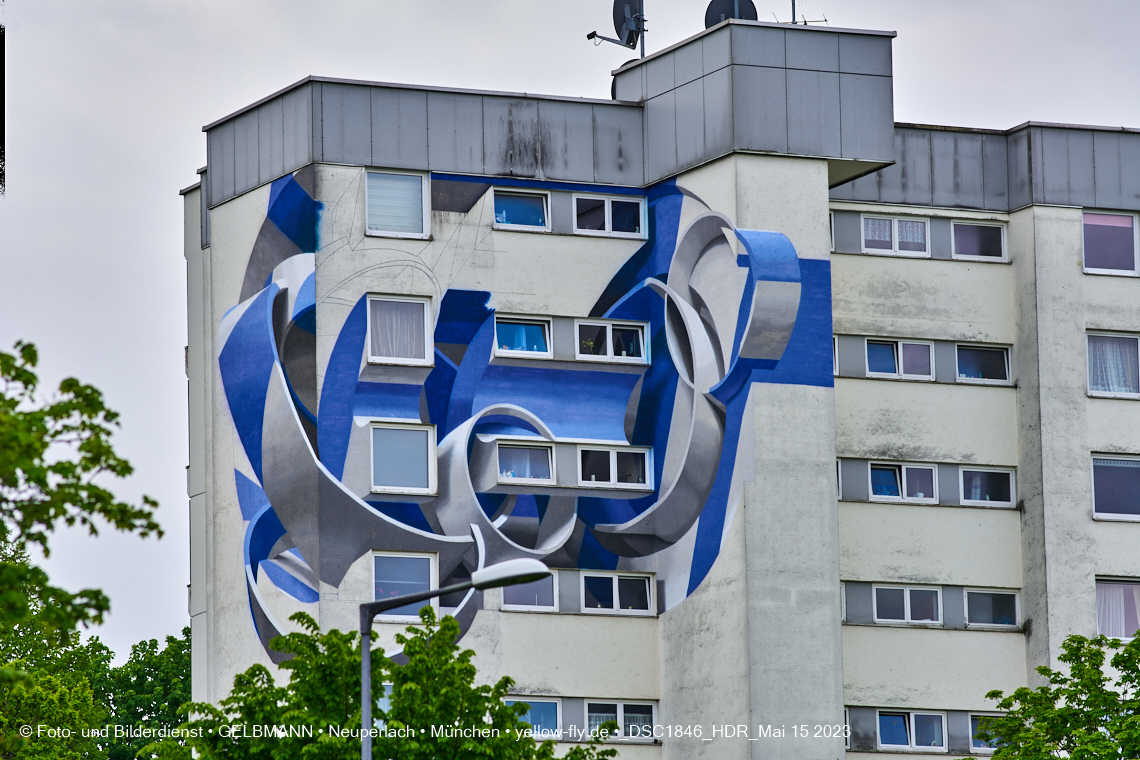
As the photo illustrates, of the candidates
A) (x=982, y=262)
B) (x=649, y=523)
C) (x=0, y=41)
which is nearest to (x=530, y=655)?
(x=649, y=523)

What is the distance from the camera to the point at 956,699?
43.2 metres

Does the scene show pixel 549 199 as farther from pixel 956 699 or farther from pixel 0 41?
pixel 0 41

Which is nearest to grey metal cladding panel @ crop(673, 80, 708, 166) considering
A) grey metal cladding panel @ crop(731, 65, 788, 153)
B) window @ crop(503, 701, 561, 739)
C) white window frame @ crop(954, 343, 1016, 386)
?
grey metal cladding panel @ crop(731, 65, 788, 153)

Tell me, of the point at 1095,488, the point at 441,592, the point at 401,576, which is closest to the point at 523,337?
the point at 401,576

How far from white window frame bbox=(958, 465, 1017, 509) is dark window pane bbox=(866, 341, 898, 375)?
248 cm

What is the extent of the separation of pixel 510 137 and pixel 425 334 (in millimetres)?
4330

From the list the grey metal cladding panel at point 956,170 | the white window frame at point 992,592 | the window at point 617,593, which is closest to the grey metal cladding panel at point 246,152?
the window at point 617,593

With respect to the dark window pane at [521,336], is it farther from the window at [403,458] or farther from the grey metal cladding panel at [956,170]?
the grey metal cladding panel at [956,170]

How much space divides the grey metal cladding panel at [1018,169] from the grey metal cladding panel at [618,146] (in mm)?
8072

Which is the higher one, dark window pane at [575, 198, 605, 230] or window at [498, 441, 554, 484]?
dark window pane at [575, 198, 605, 230]

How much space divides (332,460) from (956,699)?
43.9 ft

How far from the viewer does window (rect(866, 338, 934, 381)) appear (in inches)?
1747

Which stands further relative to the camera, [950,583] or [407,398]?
[950,583]

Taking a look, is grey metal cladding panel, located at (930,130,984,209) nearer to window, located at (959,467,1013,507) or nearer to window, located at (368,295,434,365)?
window, located at (959,467,1013,507)
